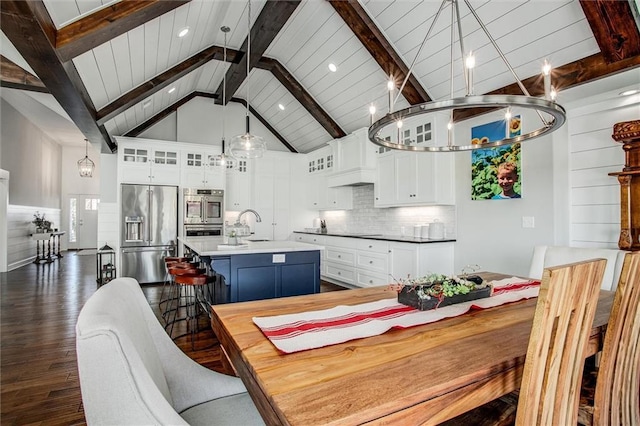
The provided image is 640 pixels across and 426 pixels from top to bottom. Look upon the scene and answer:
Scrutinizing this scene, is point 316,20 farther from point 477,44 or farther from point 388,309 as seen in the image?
point 388,309

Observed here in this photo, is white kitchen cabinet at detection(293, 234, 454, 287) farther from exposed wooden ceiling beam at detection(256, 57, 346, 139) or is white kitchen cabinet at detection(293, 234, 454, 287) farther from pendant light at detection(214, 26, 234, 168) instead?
pendant light at detection(214, 26, 234, 168)

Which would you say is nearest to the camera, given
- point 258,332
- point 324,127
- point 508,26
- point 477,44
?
point 258,332

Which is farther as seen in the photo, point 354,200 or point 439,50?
point 354,200

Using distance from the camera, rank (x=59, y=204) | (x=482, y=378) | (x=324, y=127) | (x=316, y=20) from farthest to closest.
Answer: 1. (x=59, y=204)
2. (x=324, y=127)
3. (x=316, y=20)
4. (x=482, y=378)

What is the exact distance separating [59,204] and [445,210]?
1178 centimetres

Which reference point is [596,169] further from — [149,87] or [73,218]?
[73,218]

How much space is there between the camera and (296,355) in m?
1.07

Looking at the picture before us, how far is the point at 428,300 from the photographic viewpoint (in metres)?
1.58

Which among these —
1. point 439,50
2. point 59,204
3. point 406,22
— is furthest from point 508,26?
point 59,204

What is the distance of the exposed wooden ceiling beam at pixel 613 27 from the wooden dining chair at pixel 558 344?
2.65m

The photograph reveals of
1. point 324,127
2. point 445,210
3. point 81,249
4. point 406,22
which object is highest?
point 406,22

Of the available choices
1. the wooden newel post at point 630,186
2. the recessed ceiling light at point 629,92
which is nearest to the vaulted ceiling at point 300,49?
the recessed ceiling light at point 629,92

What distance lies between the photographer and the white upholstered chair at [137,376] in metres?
0.72

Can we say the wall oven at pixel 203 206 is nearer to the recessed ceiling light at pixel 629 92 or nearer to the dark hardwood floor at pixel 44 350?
the dark hardwood floor at pixel 44 350
